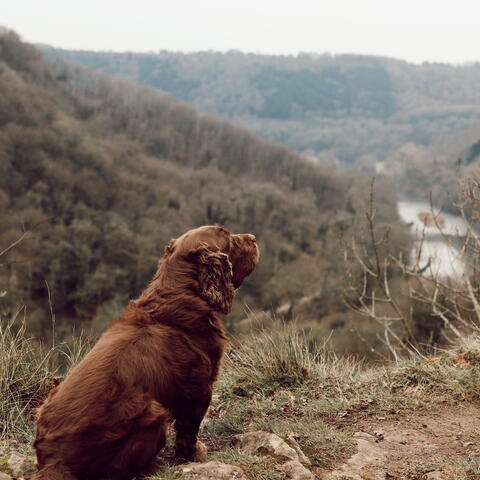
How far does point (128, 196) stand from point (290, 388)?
226ft

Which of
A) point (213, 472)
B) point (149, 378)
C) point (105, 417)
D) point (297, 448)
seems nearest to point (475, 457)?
point (297, 448)

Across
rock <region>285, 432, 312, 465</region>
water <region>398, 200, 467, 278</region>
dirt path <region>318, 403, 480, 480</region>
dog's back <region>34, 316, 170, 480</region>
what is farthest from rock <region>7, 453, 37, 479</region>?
water <region>398, 200, 467, 278</region>

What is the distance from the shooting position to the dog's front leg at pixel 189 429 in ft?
11.0

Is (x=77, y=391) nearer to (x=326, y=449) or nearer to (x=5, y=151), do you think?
(x=326, y=449)

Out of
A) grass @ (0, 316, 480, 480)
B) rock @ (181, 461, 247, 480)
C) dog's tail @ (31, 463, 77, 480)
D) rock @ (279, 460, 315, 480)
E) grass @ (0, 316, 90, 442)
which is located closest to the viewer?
dog's tail @ (31, 463, 77, 480)

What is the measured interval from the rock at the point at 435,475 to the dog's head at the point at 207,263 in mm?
1618

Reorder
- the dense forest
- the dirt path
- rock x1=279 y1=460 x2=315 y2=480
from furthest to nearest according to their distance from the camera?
1. the dense forest
2. the dirt path
3. rock x1=279 y1=460 x2=315 y2=480

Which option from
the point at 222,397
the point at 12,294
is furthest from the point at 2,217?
the point at 222,397

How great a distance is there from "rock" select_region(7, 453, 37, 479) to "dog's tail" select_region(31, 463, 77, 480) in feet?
1.93

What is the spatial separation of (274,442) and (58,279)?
5085cm

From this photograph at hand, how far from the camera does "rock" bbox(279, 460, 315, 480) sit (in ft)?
9.99

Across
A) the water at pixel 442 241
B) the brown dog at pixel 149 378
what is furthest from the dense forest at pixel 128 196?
the brown dog at pixel 149 378

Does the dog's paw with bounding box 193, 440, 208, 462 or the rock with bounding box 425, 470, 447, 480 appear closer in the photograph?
the rock with bounding box 425, 470, 447, 480

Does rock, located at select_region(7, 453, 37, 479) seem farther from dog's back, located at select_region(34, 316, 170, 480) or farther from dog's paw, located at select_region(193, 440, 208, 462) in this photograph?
dog's paw, located at select_region(193, 440, 208, 462)
